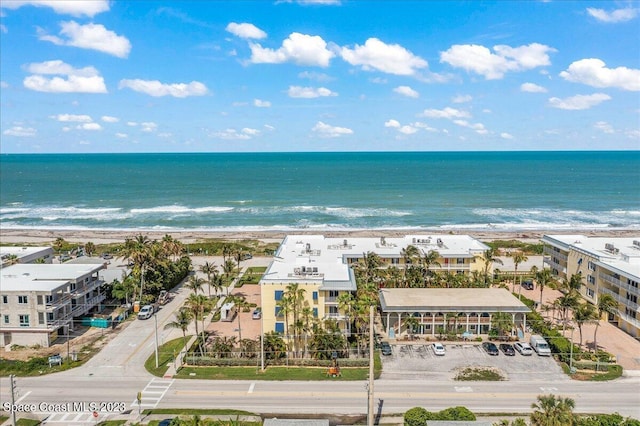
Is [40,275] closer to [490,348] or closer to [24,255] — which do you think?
[24,255]

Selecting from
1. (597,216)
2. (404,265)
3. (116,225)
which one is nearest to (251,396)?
(404,265)

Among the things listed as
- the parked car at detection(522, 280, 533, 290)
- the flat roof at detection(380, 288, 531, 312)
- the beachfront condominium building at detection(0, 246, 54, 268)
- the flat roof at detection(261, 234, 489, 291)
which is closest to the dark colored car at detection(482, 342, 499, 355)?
the flat roof at detection(380, 288, 531, 312)

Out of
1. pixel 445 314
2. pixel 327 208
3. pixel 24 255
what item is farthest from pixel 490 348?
pixel 327 208

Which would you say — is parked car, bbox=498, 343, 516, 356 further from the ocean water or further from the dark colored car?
the ocean water

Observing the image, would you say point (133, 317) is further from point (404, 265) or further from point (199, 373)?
point (404, 265)

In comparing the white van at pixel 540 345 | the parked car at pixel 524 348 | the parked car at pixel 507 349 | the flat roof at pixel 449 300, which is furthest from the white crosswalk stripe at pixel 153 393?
the white van at pixel 540 345

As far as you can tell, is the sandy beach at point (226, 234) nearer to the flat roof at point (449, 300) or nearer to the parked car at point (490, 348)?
the flat roof at point (449, 300)
